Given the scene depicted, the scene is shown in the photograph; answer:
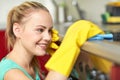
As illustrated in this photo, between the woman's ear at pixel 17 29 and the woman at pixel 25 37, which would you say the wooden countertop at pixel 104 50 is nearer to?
the woman at pixel 25 37

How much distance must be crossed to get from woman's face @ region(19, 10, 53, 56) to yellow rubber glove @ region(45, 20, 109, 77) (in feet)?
0.43

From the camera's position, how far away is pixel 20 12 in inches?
41.8

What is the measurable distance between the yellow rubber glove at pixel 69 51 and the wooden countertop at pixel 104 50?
0.09ft

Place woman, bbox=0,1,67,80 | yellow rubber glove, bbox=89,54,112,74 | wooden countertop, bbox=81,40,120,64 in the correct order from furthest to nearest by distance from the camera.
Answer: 1. woman, bbox=0,1,67,80
2. yellow rubber glove, bbox=89,54,112,74
3. wooden countertop, bbox=81,40,120,64

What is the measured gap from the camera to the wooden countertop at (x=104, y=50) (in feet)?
2.16

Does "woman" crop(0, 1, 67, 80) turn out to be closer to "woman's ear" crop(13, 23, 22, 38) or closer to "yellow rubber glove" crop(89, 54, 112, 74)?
"woman's ear" crop(13, 23, 22, 38)

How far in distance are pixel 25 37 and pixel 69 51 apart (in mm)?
248

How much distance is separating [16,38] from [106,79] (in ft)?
1.52

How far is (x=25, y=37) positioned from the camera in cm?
103

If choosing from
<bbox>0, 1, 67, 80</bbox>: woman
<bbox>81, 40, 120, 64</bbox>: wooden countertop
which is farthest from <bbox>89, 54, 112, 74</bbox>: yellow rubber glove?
<bbox>0, 1, 67, 80</bbox>: woman

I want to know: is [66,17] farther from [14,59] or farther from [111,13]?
[14,59]

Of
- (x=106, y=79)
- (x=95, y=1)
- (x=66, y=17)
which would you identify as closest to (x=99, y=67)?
(x=106, y=79)

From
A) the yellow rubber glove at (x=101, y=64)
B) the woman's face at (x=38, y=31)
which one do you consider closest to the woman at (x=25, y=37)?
the woman's face at (x=38, y=31)

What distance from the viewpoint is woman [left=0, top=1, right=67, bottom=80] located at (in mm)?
980
